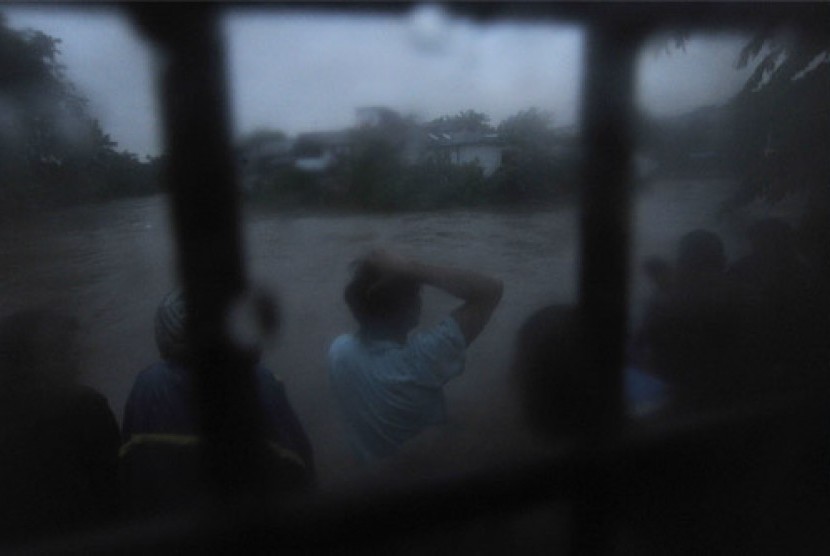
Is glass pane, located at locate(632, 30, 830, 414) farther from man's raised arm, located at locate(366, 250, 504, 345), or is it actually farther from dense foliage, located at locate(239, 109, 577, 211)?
man's raised arm, located at locate(366, 250, 504, 345)

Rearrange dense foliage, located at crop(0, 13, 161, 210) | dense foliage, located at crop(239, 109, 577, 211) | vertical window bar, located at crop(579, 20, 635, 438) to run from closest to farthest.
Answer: dense foliage, located at crop(0, 13, 161, 210) < dense foliage, located at crop(239, 109, 577, 211) < vertical window bar, located at crop(579, 20, 635, 438)

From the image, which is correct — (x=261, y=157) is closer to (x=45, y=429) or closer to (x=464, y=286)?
(x=464, y=286)

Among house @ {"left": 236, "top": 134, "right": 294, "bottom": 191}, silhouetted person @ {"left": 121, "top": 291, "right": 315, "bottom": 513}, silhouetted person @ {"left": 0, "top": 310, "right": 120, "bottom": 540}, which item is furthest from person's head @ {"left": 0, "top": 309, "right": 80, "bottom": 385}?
house @ {"left": 236, "top": 134, "right": 294, "bottom": 191}

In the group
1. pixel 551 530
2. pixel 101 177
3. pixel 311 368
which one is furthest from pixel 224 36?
pixel 551 530

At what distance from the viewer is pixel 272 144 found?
1005mm

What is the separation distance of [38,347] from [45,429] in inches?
5.2

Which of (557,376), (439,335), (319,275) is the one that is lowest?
(557,376)

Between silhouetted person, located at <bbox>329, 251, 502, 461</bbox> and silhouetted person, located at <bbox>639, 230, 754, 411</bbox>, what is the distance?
1.23 feet

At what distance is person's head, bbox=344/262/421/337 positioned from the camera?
1.09 m

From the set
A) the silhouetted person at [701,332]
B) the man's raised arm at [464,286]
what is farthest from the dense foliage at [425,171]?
the silhouetted person at [701,332]

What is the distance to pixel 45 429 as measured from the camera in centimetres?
101

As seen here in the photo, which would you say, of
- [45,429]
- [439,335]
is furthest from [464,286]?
[45,429]

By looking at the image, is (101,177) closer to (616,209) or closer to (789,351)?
(616,209)

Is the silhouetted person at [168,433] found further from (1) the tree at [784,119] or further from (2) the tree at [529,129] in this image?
(1) the tree at [784,119]
